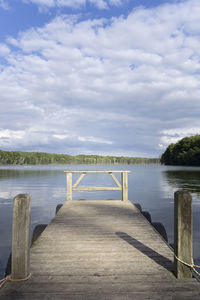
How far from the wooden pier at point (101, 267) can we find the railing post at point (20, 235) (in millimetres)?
176

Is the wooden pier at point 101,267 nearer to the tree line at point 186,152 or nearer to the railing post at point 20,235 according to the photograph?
the railing post at point 20,235

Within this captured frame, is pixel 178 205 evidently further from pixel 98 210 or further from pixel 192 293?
pixel 98 210

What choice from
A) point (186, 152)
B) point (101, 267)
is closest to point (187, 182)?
point (101, 267)

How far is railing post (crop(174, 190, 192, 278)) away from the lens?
282cm

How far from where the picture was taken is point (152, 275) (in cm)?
311

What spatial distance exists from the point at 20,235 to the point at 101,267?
53.3 inches

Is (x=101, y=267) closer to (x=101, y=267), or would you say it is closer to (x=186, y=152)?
(x=101, y=267)

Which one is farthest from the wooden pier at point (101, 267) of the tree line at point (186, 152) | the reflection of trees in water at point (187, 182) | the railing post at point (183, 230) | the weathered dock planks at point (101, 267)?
the tree line at point (186, 152)

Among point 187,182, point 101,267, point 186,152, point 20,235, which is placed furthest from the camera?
point 186,152

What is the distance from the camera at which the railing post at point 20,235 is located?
110 inches

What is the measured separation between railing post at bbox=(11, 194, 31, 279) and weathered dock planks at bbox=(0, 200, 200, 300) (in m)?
0.18

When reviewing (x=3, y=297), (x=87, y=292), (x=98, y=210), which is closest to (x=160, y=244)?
(x=87, y=292)

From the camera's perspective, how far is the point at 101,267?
132 inches

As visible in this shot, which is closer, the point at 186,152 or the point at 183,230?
the point at 183,230
